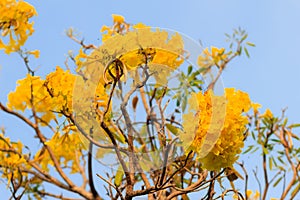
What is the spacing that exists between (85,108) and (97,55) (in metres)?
0.11

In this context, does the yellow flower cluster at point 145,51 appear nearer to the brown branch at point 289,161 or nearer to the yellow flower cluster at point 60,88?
the yellow flower cluster at point 60,88

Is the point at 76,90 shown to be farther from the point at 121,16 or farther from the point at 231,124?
the point at 121,16

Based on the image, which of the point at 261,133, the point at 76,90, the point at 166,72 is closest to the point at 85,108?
the point at 76,90

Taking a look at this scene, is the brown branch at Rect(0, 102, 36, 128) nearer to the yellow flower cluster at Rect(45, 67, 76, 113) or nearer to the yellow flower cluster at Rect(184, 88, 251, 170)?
the yellow flower cluster at Rect(45, 67, 76, 113)

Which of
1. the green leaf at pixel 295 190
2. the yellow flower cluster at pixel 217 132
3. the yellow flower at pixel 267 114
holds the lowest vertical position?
the yellow flower cluster at pixel 217 132

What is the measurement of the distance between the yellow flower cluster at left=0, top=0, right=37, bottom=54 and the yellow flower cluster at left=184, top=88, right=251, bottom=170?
1.06 m

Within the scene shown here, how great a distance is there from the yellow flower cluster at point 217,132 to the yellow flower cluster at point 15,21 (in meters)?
1.06

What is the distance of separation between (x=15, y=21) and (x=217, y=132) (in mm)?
1125

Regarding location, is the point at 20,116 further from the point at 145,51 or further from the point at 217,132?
the point at 217,132

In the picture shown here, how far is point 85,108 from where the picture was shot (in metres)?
0.90

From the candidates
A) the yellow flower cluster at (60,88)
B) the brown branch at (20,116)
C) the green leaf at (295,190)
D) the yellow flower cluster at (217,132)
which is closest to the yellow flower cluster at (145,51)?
the yellow flower cluster at (60,88)

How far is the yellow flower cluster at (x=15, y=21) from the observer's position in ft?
5.39

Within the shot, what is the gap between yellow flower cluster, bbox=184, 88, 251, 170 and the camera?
0.78 m

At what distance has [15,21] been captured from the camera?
1667mm
